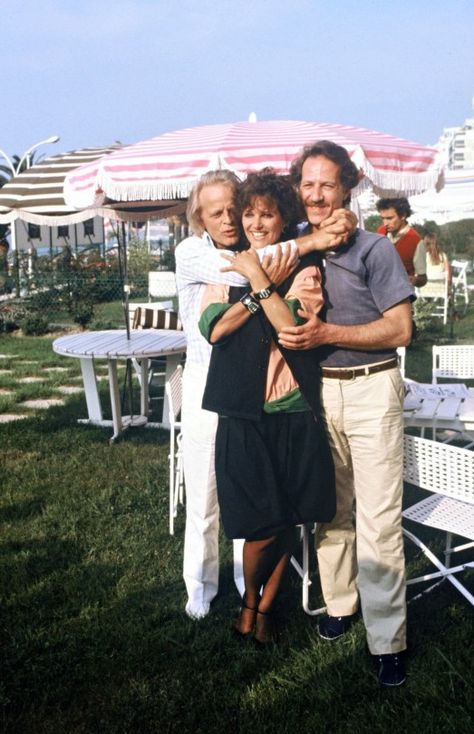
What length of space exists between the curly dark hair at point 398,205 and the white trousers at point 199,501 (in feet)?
11.7

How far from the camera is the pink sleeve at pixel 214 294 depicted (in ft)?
9.31

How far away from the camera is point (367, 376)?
8.91 ft

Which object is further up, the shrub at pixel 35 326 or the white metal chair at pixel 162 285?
the white metal chair at pixel 162 285

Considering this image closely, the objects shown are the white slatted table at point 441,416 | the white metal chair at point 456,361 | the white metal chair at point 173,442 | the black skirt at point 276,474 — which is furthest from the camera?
the white metal chair at point 456,361

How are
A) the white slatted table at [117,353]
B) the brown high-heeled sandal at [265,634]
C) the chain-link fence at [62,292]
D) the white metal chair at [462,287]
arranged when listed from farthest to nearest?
the white metal chair at [462,287] < the chain-link fence at [62,292] < the white slatted table at [117,353] < the brown high-heeled sandal at [265,634]

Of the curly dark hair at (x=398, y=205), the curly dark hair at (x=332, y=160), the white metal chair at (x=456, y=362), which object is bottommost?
the white metal chair at (x=456, y=362)

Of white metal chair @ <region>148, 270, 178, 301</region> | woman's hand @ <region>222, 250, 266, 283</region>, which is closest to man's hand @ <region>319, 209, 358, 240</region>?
woman's hand @ <region>222, 250, 266, 283</region>

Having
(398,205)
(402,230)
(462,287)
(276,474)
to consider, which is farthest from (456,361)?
(462,287)

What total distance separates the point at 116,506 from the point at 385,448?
8.15 feet

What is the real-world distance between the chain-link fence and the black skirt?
30.2 feet

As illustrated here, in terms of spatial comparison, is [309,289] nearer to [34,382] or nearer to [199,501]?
[199,501]

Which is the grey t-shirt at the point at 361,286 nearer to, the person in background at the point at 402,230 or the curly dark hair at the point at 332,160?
the curly dark hair at the point at 332,160

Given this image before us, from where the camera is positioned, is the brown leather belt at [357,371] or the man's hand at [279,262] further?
the brown leather belt at [357,371]

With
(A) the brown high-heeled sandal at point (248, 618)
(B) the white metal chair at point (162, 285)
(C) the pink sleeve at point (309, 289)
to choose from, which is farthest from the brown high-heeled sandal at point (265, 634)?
(B) the white metal chair at point (162, 285)
